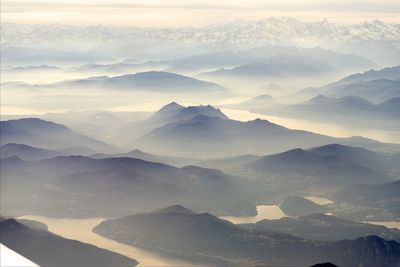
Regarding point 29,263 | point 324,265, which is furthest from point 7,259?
point 324,265

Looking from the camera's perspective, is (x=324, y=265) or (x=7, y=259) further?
(x=324, y=265)

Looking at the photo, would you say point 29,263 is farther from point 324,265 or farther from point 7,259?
point 324,265

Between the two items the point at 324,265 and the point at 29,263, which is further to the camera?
the point at 324,265
